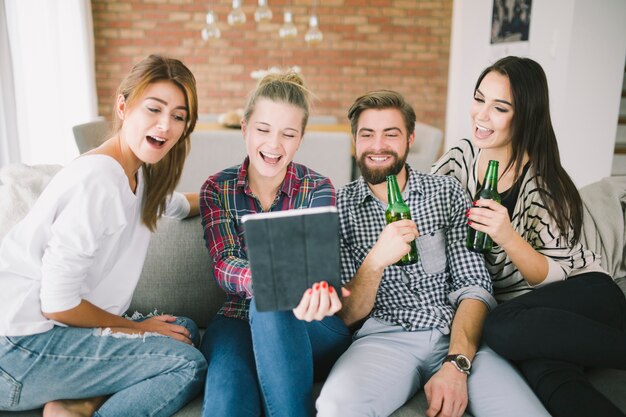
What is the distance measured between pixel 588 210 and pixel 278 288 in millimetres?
1237

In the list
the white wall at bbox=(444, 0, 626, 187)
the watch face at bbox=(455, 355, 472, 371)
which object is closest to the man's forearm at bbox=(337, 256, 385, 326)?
the watch face at bbox=(455, 355, 472, 371)

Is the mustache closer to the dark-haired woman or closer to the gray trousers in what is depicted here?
the dark-haired woman

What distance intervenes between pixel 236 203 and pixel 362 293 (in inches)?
17.6

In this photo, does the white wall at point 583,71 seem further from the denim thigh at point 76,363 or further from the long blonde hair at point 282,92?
the denim thigh at point 76,363

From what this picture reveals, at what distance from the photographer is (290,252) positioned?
1.04 meters

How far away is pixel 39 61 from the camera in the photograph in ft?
12.7

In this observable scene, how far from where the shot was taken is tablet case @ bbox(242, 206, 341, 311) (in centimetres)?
102

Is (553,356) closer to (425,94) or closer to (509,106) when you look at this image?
(509,106)

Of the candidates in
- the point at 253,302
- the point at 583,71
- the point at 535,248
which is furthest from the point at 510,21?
the point at 253,302

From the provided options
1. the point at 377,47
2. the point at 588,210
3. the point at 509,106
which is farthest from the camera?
the point at 377,47

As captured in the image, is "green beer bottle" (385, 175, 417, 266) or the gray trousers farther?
"green beer bottle" (385, 175, 417, 266)

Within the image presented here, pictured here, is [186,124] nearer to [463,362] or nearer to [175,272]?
[175,272]

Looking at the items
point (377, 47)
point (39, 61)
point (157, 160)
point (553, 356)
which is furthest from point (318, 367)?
point (377, 47)

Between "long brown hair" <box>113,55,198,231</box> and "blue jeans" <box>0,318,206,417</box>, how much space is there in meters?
0.33
